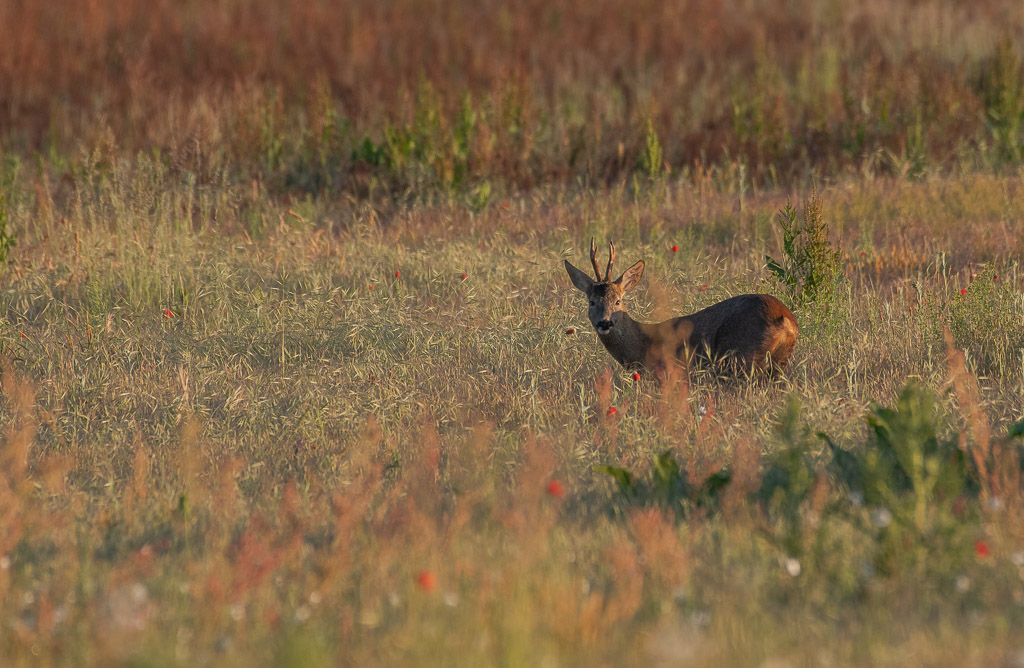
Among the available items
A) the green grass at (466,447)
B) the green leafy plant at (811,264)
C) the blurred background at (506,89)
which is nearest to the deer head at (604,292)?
the green grass at (466,447)

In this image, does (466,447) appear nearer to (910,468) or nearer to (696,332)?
(696,332)

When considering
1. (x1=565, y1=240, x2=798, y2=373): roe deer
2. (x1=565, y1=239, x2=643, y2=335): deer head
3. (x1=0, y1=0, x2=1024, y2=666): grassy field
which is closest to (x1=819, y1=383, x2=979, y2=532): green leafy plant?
(x1=0, y1=0, x2=1024, y2=666): grassy field

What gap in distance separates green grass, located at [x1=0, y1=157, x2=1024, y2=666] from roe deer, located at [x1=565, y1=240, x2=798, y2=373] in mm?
180

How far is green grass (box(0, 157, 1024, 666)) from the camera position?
343 cm

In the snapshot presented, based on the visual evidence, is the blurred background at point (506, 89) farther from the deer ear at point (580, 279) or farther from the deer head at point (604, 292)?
the deer head at point (604, 292)

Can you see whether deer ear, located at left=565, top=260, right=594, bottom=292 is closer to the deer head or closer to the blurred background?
the deer head

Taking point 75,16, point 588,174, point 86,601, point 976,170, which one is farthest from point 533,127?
point 86,601

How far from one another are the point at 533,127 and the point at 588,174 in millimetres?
861

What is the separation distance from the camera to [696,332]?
20.6ft

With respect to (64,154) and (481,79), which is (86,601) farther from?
(481,79)

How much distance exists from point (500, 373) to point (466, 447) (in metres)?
1.28

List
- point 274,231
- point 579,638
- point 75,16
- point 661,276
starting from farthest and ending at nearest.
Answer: point 75,16
point 274,231
point 661,276
point 579,638

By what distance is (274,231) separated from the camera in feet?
33.0

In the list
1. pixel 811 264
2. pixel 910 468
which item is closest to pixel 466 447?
pixel 910 468
